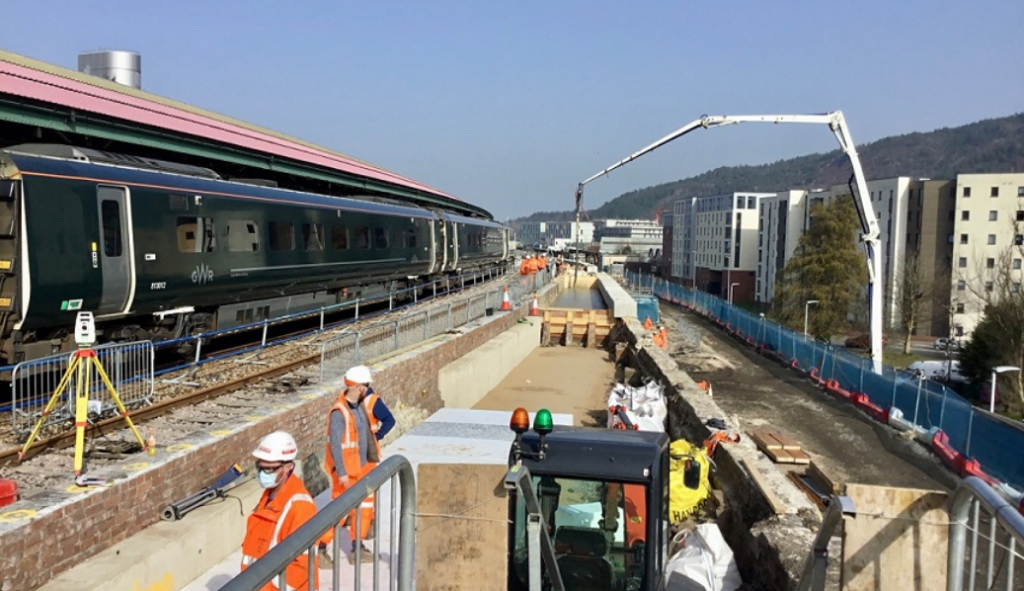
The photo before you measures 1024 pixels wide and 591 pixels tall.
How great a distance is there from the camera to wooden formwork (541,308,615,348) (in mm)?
29422

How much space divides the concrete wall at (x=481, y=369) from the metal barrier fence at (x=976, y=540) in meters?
12.5

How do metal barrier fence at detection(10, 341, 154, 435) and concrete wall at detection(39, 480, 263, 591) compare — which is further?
metal barrier fence at detection(10, 341, 154, 435)

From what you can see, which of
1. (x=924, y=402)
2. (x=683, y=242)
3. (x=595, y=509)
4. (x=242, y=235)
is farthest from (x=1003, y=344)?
(x=683, y=242)

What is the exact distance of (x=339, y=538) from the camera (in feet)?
10.1

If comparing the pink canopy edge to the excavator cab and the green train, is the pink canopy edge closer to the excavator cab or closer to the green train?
the green train

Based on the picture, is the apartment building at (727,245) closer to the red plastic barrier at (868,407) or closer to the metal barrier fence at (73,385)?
the red plastic barrier at (868,407)

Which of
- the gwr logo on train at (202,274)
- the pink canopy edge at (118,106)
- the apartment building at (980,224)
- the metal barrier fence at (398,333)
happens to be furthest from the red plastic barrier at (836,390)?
the apartment building at (980,224)

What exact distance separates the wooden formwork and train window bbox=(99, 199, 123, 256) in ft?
64.0

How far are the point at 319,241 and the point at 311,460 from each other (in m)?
8.06

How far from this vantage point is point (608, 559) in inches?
215

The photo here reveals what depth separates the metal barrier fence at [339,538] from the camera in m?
2.18

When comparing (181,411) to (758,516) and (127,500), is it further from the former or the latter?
Result: (758,516)

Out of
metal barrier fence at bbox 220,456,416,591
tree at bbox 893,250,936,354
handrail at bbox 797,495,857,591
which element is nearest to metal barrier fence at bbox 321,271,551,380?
handrail at bbox 797,495,857,591

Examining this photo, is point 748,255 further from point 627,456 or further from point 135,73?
point 627,456
